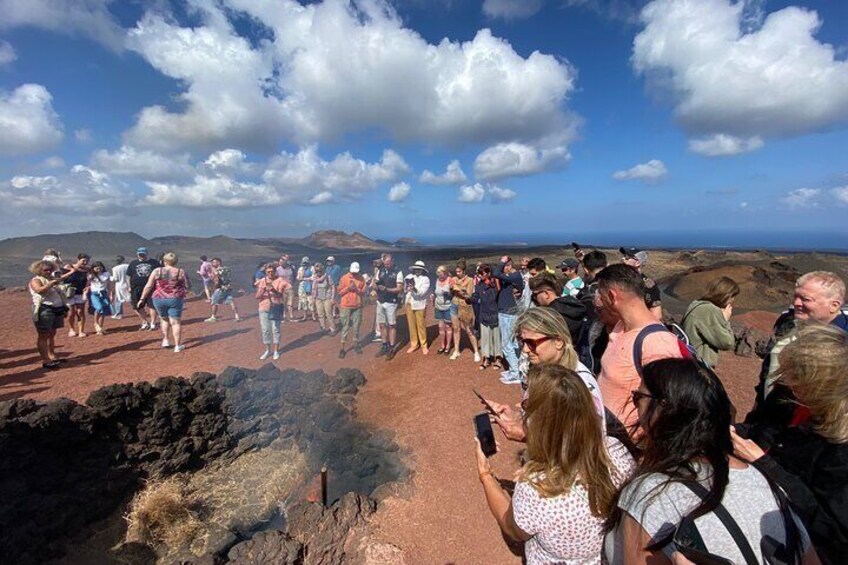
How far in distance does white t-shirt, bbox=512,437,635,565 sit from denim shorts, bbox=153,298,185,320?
26.7 ft

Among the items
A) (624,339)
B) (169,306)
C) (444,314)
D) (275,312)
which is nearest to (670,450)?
(624,339)

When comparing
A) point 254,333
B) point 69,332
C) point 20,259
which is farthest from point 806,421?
point 20,259

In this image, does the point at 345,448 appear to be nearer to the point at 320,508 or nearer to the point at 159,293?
the point at 320,508

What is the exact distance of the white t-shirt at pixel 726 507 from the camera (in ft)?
4.29

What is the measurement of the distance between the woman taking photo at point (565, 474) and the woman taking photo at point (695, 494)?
7.4 inches

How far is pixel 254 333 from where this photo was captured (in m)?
11.0

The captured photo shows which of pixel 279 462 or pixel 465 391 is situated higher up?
pixel 465 391

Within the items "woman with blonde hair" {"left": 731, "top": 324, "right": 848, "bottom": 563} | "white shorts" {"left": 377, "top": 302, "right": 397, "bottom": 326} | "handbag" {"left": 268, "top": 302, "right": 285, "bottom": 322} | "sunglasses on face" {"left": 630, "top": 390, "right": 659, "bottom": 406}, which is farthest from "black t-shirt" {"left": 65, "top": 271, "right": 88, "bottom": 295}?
"woman with blonde hair" {"left": 731, "top": 324, "right": 848, "bottom": 563}

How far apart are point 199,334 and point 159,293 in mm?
2896

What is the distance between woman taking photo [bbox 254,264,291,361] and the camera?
8.14m

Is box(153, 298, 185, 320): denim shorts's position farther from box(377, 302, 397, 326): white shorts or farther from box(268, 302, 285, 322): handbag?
box(377, 302, 397, 326): white shorts

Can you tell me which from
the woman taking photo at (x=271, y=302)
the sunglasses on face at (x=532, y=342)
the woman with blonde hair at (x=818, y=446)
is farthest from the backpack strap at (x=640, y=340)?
the woman taking photo at (x=271, y=302)

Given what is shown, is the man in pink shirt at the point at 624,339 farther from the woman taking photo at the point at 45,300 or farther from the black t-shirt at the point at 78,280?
the black t-shirt at the point at 78,280

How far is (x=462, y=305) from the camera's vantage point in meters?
8.33
